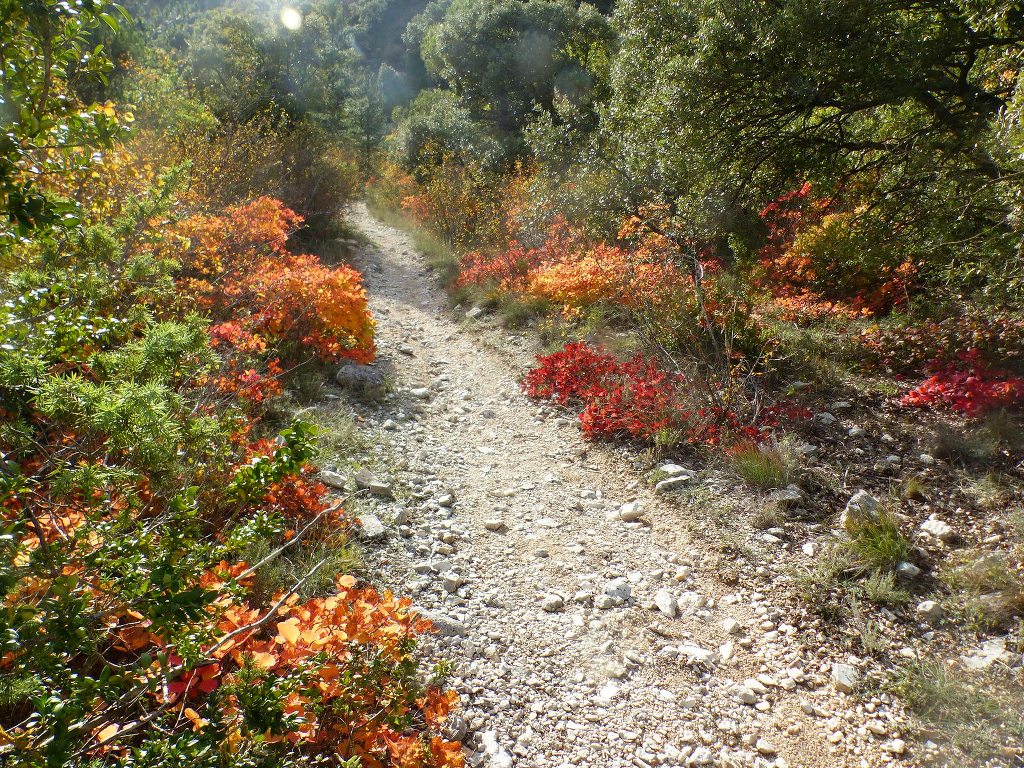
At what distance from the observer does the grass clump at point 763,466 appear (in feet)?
16.3

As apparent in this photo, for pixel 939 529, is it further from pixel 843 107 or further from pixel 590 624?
pixel 843 107

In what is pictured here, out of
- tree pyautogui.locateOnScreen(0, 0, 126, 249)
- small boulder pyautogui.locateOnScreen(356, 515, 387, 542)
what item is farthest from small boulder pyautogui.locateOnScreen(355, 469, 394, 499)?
tree pyautogui.locateOnScreen(0, 0, 126, 249)

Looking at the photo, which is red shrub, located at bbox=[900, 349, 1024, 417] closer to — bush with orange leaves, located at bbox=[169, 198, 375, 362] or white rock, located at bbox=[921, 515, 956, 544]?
white rock, located at bbox=[921, 515, 956, 544]

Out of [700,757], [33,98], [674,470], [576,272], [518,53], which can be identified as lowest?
[700,757]

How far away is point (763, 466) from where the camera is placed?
5.02 m

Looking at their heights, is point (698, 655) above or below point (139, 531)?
below

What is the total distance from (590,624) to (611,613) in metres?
0.20

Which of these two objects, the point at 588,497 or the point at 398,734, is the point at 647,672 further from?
the point at 588,497

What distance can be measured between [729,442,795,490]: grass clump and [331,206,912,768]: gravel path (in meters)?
0.73

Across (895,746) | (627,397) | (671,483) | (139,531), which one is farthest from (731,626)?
(139,531)

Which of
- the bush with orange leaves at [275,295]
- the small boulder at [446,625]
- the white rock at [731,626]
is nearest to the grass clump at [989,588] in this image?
the white rock at [731,626]

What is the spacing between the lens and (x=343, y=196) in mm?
15047

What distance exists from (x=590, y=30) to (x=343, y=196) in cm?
815

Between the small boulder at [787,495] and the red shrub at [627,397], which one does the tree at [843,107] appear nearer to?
the red shrub at [627,397]
